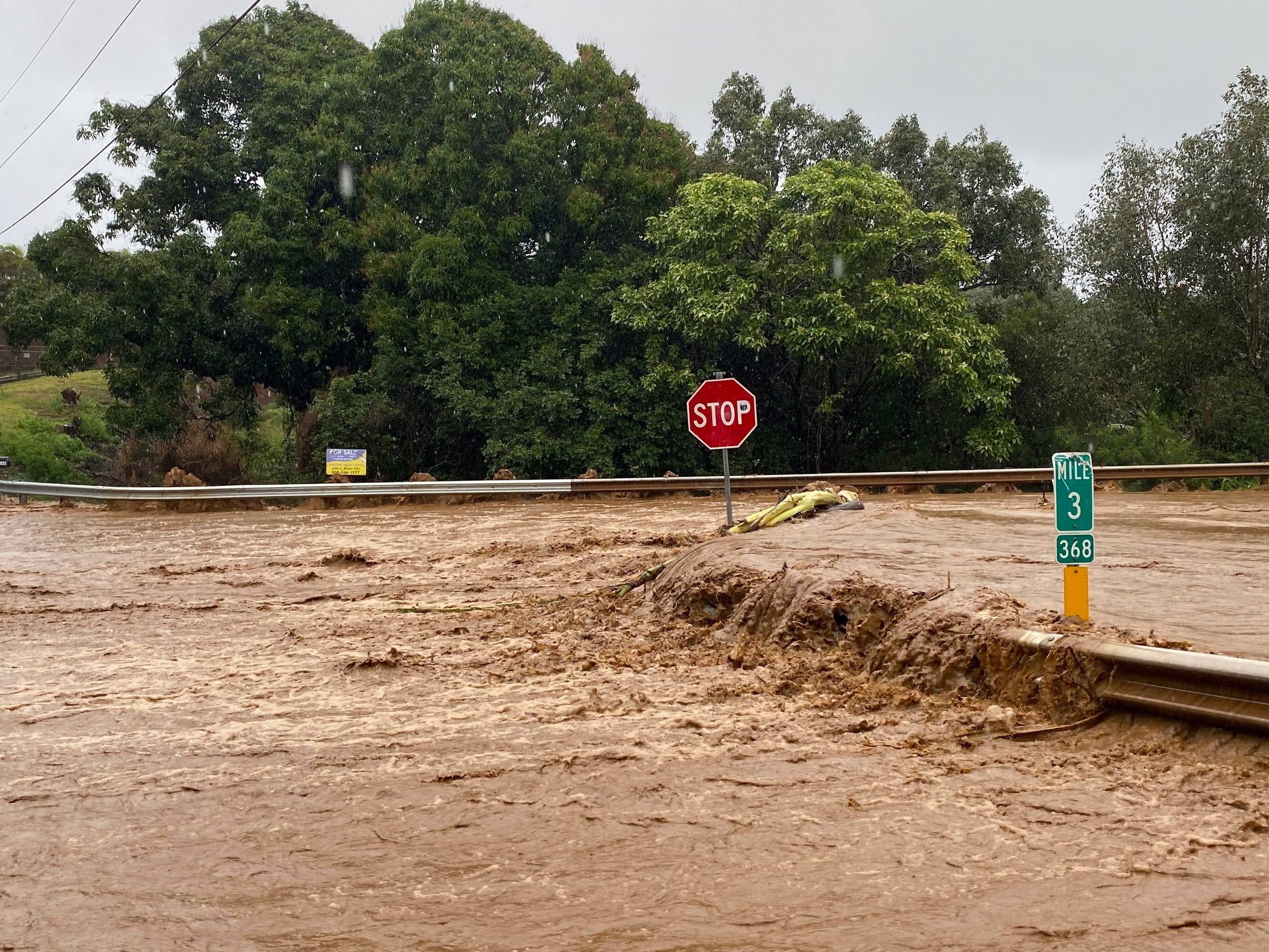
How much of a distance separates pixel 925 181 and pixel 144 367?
2433 cm

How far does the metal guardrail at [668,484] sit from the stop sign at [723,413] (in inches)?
316

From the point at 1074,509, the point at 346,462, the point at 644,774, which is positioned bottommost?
the point at 644,774

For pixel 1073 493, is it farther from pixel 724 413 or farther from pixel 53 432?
pixel 53 432

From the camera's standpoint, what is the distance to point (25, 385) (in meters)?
62.5

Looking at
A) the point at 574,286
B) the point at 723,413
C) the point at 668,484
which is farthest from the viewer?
the point at 574,286

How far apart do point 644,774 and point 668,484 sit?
18627 mm

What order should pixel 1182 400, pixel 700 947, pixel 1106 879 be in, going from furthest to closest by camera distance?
pixel 1182 400, pixel 1106 879, pixel 700 947

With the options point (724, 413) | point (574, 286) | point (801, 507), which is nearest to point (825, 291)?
point (574, 286)

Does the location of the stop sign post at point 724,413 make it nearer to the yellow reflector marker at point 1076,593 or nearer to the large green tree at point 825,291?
the yellow reflector marker at point 1076,593

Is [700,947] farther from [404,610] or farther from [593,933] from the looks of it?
[404,610]

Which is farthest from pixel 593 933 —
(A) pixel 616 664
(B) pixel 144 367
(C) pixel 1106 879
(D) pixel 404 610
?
(B) pixel 144 367

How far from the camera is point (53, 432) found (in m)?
49.6

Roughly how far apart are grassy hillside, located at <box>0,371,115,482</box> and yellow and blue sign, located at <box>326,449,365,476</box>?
21074mm

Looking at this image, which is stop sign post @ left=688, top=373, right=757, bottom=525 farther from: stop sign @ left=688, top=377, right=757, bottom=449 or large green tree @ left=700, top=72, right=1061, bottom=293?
A: large green tree @ left=700, top=72, right=1061, bottom=293
